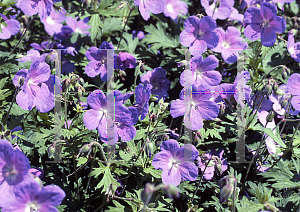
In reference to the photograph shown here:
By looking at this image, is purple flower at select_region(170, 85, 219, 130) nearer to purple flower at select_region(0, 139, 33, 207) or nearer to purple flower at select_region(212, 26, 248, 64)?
purple flower at select_region(212, 26, 248, 64)

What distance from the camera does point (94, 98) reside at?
1.77 m

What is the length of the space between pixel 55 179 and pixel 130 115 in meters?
0.79

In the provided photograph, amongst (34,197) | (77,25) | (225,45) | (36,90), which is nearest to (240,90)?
(225,45)

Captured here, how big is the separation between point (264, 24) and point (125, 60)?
128cm

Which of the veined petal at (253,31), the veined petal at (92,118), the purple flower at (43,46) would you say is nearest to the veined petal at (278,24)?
the veined petal at (253,31)

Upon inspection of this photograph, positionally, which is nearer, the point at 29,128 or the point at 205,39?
the point at 29,128

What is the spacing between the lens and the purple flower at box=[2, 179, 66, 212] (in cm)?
130

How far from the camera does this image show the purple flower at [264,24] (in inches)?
99.4

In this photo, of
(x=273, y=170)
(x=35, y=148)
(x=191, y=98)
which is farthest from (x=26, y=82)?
(x=273, y=170)

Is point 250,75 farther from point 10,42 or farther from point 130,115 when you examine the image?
point 10,42

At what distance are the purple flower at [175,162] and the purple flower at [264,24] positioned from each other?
1342 mm

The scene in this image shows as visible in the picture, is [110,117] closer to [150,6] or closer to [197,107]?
[197,107]

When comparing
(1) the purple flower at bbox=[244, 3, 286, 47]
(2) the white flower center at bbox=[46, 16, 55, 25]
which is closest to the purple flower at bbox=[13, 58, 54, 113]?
(2) the white flower center at bbox=[46, 16, 55, 25]

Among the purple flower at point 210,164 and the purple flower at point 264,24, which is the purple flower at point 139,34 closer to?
the purple flower at point 264,24
